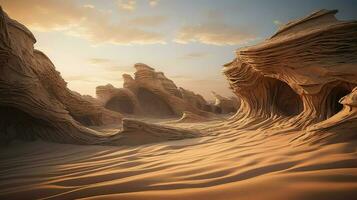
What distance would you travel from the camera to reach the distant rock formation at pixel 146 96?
13.4m

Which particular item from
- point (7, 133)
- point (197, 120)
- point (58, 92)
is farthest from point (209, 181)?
point (197, 120)

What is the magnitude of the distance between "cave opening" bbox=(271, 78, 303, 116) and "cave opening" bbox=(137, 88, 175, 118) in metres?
9.35

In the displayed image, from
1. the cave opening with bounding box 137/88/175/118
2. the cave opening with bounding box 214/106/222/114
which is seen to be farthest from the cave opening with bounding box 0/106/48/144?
the cave opening with bounding box 214/106/222/114

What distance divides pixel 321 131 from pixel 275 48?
1741 mm

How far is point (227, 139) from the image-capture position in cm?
400

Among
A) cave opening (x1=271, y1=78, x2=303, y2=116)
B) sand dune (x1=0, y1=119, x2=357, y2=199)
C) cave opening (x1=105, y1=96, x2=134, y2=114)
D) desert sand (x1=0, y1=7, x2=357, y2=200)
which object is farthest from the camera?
cave opening (x1=105, y1=96, x2=134, y2=114)

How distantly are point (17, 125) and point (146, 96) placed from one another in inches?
380

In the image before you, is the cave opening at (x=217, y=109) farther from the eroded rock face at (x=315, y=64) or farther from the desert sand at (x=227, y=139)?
the eroded rock face at (x=315, y=64)

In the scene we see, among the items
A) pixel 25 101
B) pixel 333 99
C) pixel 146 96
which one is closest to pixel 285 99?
pixel 333 99

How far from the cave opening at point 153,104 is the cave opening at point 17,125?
9045 mm

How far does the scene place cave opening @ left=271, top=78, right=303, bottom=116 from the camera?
4906 mm

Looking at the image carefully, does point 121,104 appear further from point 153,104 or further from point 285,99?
point 285,99

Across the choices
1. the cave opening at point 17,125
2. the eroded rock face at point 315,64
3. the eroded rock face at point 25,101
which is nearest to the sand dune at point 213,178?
the eroded rock face at point 315,64

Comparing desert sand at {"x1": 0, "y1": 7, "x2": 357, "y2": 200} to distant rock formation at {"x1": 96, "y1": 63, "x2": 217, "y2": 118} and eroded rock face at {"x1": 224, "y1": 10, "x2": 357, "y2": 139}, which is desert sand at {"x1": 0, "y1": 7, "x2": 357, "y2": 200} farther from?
distant rock formation at {"x1": 96, "y1": 63, "x2": 217, "y2": 118}
